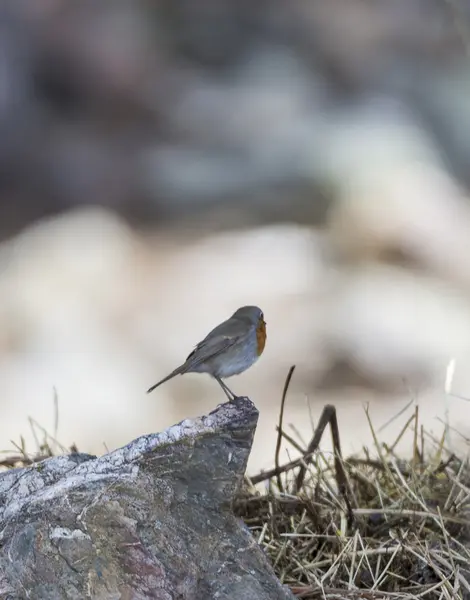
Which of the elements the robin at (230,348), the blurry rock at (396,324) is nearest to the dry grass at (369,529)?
the robin at (230,348)

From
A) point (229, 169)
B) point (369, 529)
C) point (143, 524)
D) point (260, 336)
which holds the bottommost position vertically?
point (369, 529)

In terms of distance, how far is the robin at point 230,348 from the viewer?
1.22 meters

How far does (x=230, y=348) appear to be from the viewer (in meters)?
1.22

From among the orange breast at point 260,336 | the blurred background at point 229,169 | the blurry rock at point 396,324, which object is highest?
the blurred background at point 229,169

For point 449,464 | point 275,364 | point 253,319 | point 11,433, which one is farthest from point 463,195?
point 253,319

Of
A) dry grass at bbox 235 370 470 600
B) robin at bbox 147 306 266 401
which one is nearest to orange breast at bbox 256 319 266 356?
robin at bbox 147 306 266 401

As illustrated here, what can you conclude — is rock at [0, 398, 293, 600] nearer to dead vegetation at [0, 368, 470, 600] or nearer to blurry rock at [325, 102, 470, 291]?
dead vegetation at [0, 368, 470, 600]

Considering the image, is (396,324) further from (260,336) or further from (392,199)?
(260,336)

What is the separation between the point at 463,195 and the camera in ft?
13.1

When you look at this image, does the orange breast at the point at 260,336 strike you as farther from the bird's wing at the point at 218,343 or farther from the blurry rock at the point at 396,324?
the blurry rock at the point at 396,324

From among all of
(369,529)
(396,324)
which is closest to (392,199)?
(396,324)

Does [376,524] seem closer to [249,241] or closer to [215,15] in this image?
[249,241]

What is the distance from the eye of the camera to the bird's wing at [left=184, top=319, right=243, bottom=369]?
4.00ft

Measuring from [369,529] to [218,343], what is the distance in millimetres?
357
